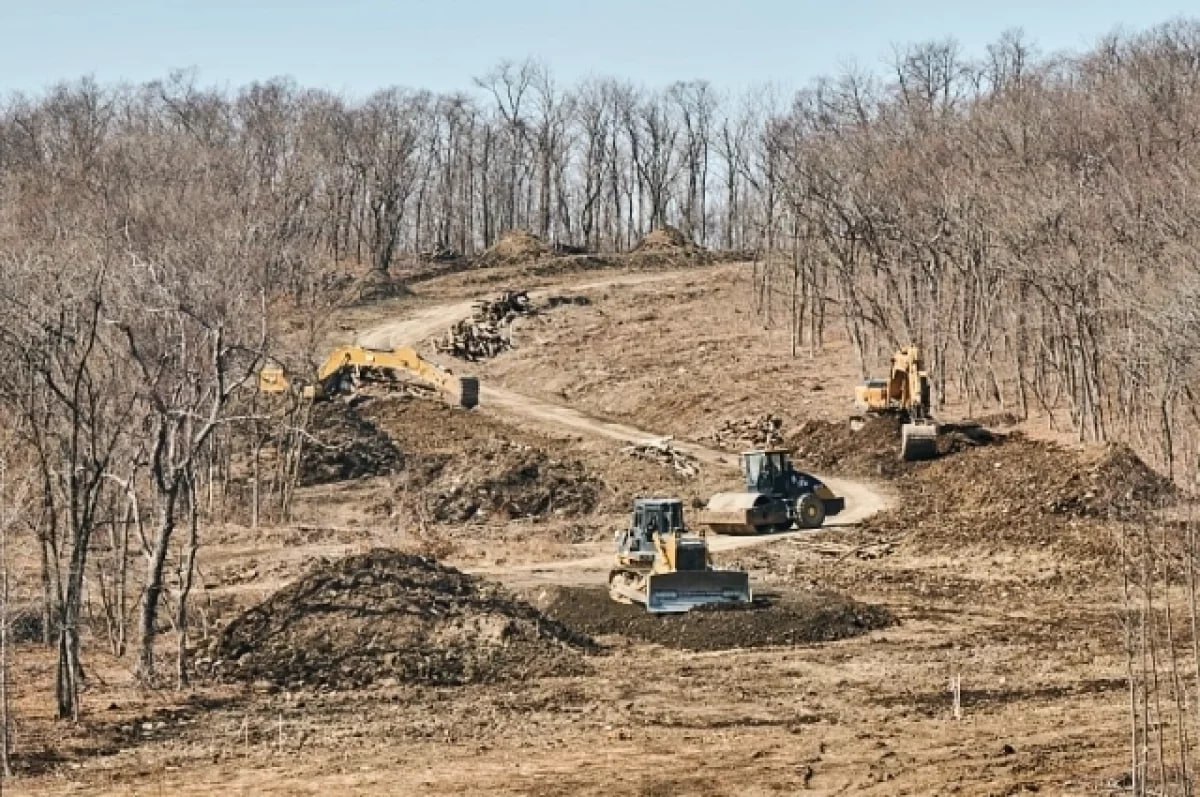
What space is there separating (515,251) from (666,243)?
8414 millimetres

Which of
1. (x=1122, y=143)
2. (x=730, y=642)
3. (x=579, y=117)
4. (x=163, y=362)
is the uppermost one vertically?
(x=579, y=117)

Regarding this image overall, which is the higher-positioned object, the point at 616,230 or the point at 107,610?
the point at 616,230

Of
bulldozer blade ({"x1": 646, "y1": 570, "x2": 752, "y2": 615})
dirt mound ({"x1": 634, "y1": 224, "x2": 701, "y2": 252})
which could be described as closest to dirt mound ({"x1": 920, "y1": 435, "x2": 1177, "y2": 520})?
bulldozer blade ({"x1": 646, "y1": 570, "x2": 752, "y2": 615})

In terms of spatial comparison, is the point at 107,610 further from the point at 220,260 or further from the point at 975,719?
the point at 220,260

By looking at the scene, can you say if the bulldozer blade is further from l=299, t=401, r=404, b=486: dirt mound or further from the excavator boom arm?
the excavator boom arm

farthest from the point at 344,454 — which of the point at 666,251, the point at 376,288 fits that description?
the point at 666,251

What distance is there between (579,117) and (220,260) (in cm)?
7016

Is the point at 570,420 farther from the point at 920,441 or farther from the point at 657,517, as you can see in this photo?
the point at 657,517

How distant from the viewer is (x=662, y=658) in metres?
26.6

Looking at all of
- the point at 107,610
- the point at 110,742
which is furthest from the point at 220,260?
the point at 110,742

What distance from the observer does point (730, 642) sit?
89.8ft

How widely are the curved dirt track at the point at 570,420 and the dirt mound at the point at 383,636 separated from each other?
6.79 m

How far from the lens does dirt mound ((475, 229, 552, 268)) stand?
296ft

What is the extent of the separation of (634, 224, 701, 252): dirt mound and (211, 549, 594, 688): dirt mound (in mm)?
65968
